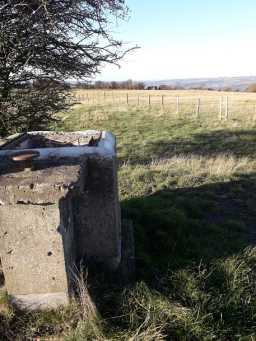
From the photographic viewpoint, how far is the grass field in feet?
9.02

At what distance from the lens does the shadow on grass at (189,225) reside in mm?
3877

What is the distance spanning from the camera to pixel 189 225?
16.3 ft

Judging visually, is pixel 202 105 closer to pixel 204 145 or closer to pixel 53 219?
pixel 204 145

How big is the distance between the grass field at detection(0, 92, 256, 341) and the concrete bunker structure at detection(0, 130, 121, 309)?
0.20 meters

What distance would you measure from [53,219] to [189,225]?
266 cm

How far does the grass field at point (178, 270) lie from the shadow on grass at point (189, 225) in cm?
1

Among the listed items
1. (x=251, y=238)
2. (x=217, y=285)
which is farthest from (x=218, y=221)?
(x=217, y=285)

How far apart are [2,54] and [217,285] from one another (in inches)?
187

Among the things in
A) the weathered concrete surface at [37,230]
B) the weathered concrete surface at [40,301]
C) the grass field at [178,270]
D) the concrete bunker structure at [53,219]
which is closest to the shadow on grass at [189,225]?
the grass field at [178,270]

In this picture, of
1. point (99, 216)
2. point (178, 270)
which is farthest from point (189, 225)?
point (99, 216)

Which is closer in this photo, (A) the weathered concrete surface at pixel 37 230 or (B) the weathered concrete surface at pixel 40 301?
(A) the weathered concrete surface at pixel 37 230

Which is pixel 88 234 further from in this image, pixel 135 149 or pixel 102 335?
pixel 135 149

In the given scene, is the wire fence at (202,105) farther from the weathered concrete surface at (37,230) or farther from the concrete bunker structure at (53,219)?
the weathered concrete surface at (37,230)

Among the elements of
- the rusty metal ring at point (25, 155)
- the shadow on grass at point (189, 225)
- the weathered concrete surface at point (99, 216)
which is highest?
the rusty metal ring at point (25, 155)
